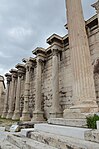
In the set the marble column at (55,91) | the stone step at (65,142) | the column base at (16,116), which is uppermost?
the marble column at (55,91)

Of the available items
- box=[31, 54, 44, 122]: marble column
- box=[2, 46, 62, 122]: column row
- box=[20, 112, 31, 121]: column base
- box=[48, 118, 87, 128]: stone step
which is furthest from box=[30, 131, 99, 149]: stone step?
box=[20, 112, 31, 121]: column base

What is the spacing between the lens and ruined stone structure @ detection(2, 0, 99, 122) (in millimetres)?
5273

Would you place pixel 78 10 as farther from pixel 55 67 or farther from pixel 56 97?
pixel 56 97

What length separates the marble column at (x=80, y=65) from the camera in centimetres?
496

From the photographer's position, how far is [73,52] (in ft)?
18.8

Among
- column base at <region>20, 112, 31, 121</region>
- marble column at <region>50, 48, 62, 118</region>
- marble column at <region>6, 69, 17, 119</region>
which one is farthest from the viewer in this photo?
marble column at <region>6, 69, 17, 119</region>

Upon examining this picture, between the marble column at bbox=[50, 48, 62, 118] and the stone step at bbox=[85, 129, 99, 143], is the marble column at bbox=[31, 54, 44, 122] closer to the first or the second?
the marble column at bbox=[50, 48, 62, 118]

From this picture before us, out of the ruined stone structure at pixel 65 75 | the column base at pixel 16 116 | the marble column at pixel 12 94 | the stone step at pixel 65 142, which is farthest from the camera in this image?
the marble column at pixel 12 94

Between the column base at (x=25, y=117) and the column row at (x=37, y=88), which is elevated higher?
the column row at (x=37, y=88)

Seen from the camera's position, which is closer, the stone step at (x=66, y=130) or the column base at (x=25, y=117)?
the stone step at (x=66, y=130)

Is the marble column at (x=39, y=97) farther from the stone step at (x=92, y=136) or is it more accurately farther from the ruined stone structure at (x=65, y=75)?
the stone step at (x=92, y=136)

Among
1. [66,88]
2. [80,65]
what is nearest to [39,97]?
[66,88]

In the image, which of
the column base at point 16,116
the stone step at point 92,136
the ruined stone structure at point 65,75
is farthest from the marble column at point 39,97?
the stone step at point 92,136

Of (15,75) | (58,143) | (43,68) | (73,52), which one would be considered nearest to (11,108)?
(15,75)
